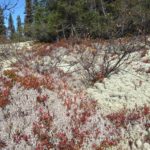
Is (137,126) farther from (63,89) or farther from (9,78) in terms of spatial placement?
(9,78)

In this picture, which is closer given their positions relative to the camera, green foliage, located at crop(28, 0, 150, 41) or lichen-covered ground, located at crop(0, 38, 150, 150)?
lichen-covered ground, located at crop(0, 38, 150, 150)

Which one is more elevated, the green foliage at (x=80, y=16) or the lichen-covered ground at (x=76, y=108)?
the lichen-covered ground at (x=76, y=108)

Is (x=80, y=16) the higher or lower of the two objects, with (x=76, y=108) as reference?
lower

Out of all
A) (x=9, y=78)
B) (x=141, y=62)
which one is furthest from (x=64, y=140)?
(x=141, y=62)

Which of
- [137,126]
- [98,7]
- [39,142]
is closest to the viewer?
[39,142]

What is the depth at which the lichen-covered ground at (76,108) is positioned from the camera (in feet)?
24.7

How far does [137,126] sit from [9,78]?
162 inches

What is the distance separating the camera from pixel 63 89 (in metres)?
10.2

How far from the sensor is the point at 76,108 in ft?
29.2

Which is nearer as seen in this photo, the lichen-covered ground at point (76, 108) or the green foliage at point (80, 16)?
the lichen-covered ground at point (76, 108)

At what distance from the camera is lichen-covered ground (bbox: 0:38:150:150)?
754cm

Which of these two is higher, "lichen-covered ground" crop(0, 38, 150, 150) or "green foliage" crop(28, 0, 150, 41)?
"lichen-covered ground" crop(0, 38, 150, 150)

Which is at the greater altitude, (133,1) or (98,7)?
(133,1)

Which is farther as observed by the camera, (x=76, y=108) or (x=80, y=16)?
(x=80, y=16)
